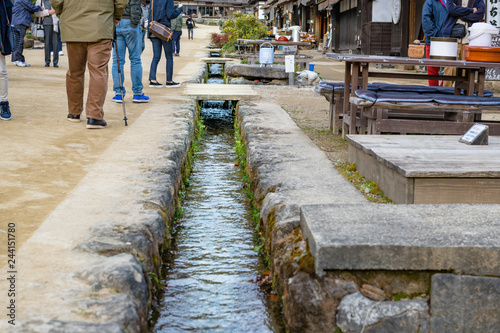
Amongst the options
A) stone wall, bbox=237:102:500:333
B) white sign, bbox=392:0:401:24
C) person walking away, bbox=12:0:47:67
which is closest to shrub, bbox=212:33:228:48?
white sign, bbox=392:0:401:24

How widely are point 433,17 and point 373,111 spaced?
2.57 meters

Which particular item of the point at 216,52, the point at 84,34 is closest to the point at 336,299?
the point at 84,34

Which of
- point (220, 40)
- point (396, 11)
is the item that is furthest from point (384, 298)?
point (220, 40)

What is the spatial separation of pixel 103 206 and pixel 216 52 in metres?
20.6

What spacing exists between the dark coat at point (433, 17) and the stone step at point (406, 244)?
15.6 ft

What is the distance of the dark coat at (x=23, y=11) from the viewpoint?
35.9 feet

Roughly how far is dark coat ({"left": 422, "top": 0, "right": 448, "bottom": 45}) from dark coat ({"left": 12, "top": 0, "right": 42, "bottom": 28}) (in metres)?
7.62

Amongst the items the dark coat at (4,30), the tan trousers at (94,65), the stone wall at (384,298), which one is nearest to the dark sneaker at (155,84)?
the tan trousers at (94,65)

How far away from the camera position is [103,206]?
2.95 metres

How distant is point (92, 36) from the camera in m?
5.30

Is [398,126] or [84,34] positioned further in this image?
[84,34]

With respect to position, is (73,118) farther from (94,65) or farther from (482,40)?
(482,40)

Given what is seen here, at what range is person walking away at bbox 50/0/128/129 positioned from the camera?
5316 millimetres

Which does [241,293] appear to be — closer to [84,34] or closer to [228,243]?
[228,243]
